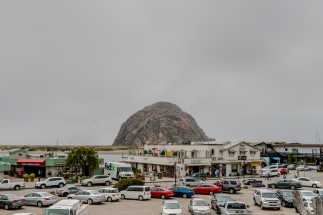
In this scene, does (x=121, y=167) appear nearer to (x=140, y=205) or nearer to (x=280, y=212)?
(x=140, y=205)

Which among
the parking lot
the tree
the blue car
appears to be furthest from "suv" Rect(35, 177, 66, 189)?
the blue car

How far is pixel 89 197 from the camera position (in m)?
45.0

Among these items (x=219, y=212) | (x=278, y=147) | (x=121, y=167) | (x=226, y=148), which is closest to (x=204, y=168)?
(x=226, y=148)

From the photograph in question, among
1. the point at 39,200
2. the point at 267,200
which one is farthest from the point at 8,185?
the point at 267,200

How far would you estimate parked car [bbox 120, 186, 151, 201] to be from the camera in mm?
48125

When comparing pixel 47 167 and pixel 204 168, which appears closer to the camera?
pixel 47 167

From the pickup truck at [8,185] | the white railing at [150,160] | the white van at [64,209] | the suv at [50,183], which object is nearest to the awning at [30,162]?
the suv at [50,183]

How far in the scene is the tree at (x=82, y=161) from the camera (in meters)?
74.2

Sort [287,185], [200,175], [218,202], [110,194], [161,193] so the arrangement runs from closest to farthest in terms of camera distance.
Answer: [218,202]
[110,194]
[161,193]
[287,185]
[200,175]

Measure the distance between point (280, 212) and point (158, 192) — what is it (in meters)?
14.1

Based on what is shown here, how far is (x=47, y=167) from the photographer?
77.1 meters

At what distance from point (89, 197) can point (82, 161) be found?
99.4 feet

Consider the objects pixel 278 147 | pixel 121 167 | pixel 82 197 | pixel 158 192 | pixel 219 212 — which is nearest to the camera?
pixel 219 212

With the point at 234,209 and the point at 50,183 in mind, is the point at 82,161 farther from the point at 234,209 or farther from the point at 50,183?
the point at 234,209
